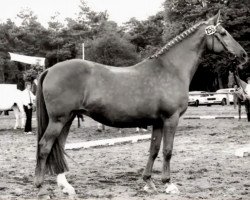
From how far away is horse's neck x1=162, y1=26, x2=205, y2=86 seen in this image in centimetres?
715

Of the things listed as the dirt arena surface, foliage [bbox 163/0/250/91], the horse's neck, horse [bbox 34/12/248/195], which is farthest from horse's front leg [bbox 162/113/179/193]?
foliage [bbox 163/0/250/91]

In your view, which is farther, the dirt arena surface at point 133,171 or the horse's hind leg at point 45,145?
the dirt arena surface at point 133,171

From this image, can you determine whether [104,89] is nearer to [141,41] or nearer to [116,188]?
[116,188]

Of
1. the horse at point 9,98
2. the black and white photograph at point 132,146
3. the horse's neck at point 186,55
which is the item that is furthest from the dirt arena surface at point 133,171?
the horse at point 9,98

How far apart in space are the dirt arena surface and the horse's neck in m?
1.79

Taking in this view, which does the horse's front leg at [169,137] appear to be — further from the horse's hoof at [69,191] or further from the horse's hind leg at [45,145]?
the horse's hind leg at [45,145]

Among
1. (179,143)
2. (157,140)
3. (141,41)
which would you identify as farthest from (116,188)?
(141,41)

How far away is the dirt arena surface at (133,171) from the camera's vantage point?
6590mm

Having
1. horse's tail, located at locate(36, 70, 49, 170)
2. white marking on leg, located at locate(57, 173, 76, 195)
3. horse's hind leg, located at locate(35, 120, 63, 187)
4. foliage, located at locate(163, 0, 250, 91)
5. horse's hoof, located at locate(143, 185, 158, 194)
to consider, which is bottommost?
horse's hoof, located at locate(143, 185, 158, 194)

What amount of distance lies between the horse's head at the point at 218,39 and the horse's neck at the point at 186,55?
0.12 metres

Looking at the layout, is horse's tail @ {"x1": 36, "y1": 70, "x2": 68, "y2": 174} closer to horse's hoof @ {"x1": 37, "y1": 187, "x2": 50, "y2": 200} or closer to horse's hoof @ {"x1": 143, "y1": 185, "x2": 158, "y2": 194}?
horse's hoof @ {"x1": 37, "y1": 187, "x2": 50, "y2": 200}

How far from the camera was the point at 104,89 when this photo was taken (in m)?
6.61

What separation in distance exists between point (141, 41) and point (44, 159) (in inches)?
2637

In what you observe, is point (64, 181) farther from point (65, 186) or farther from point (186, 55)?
point (186, 55)
